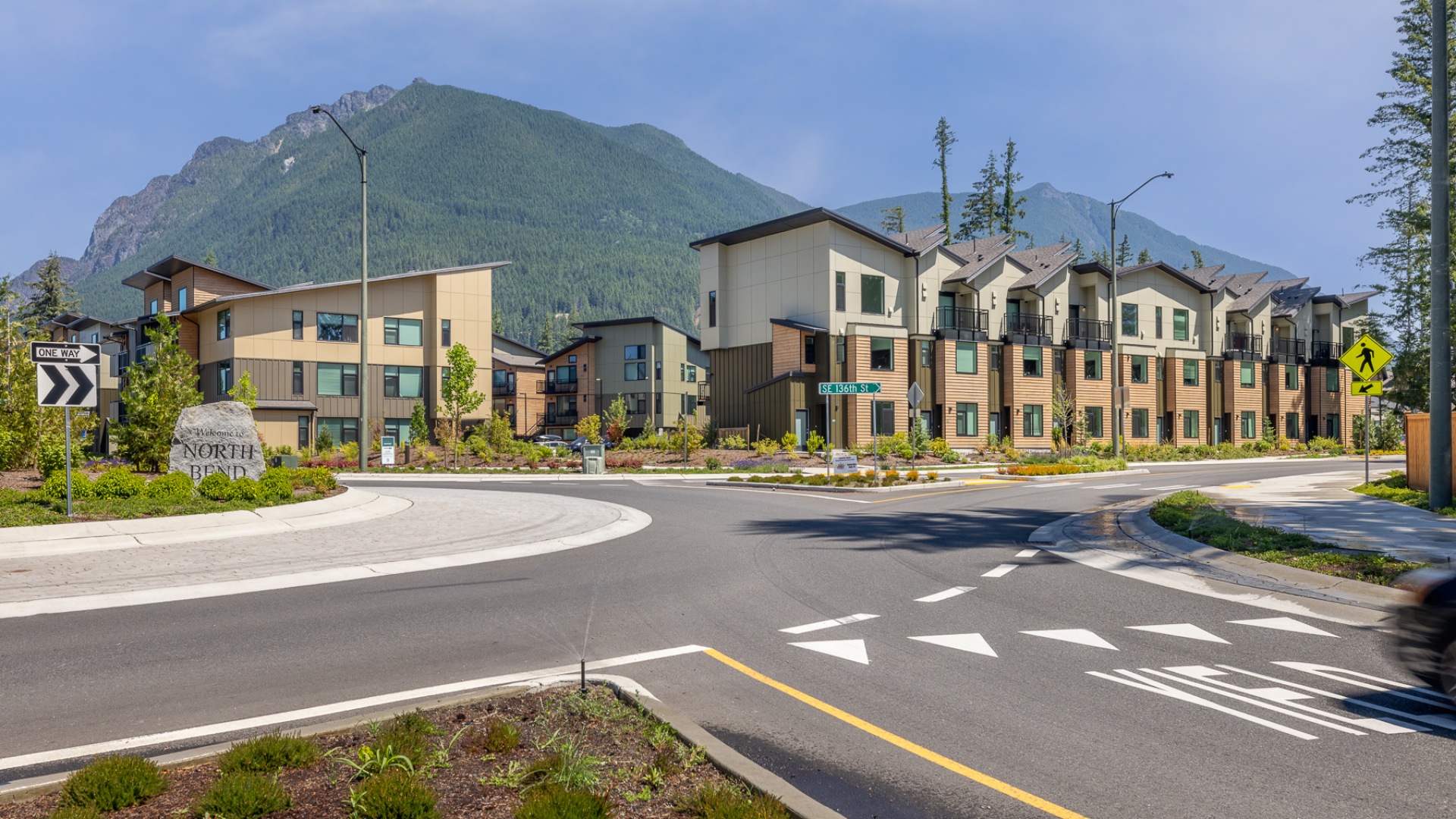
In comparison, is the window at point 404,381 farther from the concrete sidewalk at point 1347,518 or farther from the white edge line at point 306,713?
the white edge line at point 306,713

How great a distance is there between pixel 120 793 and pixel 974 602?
7482 mm

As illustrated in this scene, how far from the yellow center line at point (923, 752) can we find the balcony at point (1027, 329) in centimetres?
4733

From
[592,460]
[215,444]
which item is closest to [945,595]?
[215,444]

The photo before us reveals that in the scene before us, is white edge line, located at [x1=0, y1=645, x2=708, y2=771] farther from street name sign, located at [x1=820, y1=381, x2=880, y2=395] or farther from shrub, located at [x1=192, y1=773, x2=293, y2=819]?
street name sign, located at [x1=820, y1=381, x2=880, y2=395]

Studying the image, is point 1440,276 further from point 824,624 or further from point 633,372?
point 633,372

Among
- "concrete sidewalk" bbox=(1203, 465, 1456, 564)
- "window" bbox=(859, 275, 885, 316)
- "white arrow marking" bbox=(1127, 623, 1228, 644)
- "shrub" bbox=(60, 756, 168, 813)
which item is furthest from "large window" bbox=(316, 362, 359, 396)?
"shrub" bbox=(60, 756, 168, 813)

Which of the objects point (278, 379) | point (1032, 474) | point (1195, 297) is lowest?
point (1032, 474)

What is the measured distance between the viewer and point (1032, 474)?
108 feet

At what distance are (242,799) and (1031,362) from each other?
52.0 metres

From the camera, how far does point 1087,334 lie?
5428 cm

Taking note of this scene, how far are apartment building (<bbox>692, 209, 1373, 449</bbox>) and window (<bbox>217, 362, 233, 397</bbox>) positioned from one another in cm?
2643

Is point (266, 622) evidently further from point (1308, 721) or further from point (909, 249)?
point (909, 249)

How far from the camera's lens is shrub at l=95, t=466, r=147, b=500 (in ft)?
50.6

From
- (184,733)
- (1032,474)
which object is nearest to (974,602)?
(184,733)
